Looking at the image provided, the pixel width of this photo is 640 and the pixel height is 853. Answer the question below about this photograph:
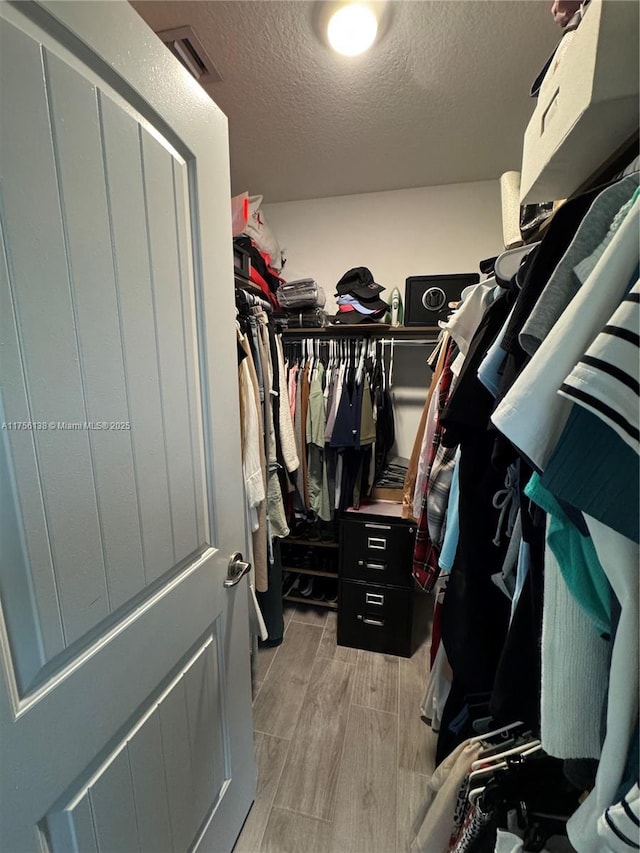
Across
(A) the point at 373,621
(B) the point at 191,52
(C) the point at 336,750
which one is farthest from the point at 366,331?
(C) the point at 336,750

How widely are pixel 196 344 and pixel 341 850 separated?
5.29 feet

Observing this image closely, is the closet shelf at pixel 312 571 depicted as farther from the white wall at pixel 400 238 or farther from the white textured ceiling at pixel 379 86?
the white textured ceiling at pixel 379 86

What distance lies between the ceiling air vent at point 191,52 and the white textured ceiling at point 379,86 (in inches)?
1.1

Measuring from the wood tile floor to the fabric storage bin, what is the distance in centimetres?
188

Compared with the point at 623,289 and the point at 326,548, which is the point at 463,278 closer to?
the point at 623,289

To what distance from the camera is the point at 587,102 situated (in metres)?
0.49

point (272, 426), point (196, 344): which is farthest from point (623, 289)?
point (272, 426)

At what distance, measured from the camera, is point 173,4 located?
1.02 metres

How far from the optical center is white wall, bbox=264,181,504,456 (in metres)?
2.05

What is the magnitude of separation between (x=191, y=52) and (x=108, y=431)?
1.45 metres

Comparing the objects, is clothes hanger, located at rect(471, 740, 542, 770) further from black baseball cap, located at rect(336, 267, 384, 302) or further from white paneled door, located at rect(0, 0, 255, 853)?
black baseball cap, located at rect(336, 267, 384, 302)

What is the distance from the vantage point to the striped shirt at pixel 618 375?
34 cm

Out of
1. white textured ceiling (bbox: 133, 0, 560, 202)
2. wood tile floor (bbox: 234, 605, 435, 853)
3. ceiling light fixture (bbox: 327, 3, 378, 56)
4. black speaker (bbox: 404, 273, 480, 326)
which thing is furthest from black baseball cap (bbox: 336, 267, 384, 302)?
wood tile floor (bbox: 234, 605, 435, 853)

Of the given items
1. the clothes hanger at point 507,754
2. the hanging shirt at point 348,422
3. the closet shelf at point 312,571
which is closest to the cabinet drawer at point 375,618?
the closet shelf at point 312,571
